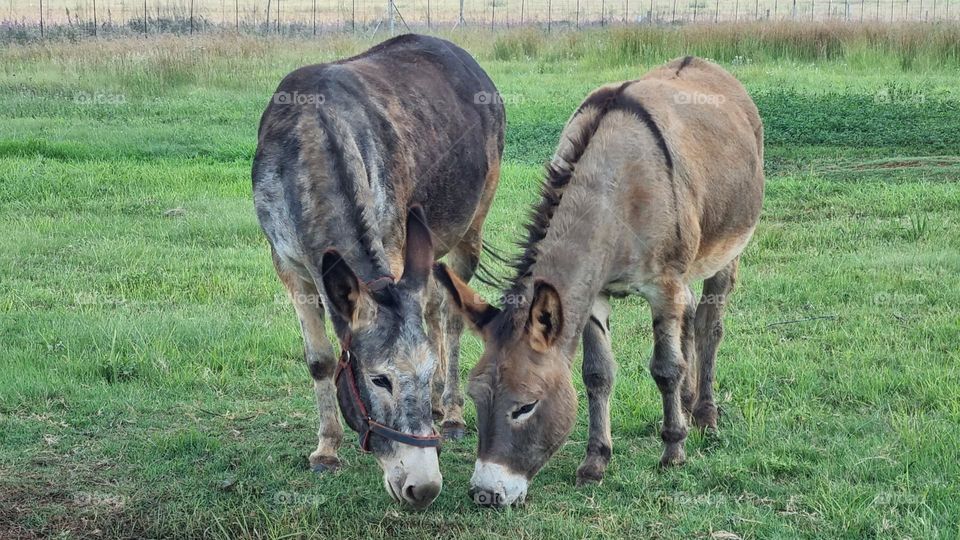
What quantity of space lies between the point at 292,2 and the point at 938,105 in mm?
32308

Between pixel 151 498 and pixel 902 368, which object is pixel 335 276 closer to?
pixel 151 498

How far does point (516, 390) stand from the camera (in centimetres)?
441

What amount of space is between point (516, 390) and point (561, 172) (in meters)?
1.16

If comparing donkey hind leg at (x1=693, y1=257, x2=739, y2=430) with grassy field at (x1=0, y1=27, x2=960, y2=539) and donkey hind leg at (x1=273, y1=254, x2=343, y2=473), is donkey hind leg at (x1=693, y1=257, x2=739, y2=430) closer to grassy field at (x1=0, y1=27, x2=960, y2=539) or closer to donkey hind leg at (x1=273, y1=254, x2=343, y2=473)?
grassy field at (x1=0, y1=27, x2=960, y2=539)

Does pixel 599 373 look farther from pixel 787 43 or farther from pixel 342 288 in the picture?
pixel 787 43

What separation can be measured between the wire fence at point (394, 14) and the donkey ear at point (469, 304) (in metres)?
22.0

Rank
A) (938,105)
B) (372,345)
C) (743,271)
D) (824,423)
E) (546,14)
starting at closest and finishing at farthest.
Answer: (372,345), (824,423), (743,271), (938,105), (546,14)

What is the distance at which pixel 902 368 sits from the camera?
6258 mm

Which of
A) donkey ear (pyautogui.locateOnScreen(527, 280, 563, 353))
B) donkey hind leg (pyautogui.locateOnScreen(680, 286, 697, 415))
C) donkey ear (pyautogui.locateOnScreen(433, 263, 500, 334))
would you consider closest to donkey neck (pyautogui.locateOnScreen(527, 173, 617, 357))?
donkey ear (pyautogui.locateOnScreen(527, 280, 563, 353))

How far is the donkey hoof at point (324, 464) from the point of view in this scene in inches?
204

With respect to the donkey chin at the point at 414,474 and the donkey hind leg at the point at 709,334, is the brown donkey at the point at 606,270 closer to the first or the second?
the donkey hind leg at the point at 709,334

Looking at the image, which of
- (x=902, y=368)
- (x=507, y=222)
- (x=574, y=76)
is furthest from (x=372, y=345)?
(x=574, y=76)

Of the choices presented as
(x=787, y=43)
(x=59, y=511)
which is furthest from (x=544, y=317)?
(x=787, y=43)

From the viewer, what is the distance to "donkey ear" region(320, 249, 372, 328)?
4.32 m
